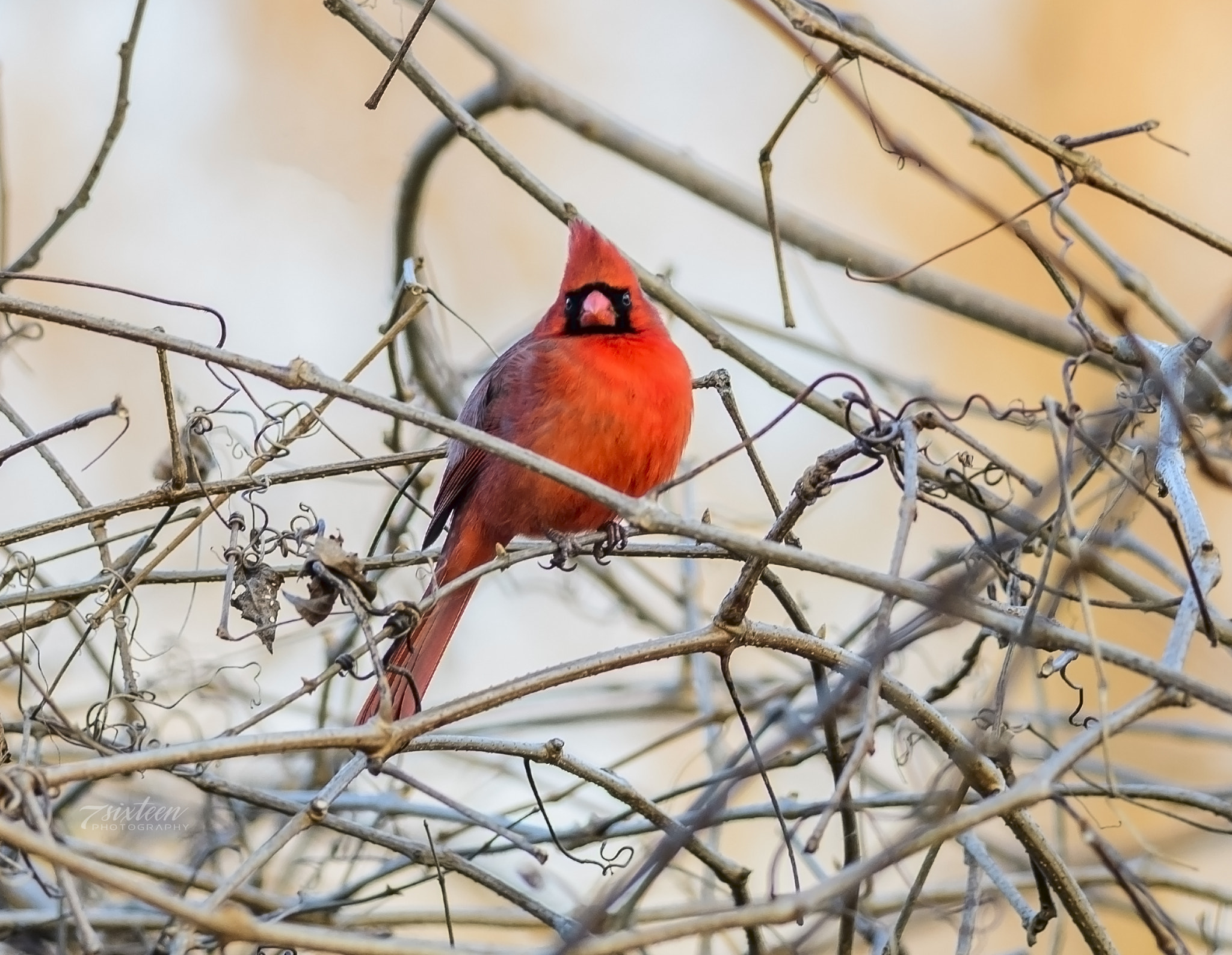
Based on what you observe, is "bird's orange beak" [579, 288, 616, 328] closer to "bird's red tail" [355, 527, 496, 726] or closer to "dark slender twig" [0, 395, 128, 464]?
"bird's red tail" [355, 527, 496, 726]

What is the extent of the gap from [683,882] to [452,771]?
3.17 ft

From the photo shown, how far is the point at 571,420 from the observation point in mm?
2686

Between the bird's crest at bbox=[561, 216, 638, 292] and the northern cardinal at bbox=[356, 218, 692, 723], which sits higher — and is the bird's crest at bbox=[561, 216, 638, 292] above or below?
above

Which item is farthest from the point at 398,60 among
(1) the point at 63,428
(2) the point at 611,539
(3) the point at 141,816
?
(3) the point at 141,816

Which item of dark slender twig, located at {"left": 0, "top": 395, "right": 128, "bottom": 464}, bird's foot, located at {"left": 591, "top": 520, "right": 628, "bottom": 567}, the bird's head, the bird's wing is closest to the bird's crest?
the bird's head

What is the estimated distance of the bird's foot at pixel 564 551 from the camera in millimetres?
2508

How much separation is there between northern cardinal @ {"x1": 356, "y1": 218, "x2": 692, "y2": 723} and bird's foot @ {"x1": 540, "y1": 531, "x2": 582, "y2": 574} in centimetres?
1

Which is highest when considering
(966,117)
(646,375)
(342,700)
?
(966,117)

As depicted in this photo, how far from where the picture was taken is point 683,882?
288cm

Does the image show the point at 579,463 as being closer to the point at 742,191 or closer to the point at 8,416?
the point at 742,191

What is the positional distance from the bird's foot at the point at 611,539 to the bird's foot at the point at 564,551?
41 mm

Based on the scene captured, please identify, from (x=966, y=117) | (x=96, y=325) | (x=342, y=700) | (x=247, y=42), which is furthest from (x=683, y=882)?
(x=247, y=42)

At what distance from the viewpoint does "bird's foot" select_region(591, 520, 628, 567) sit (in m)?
2.43

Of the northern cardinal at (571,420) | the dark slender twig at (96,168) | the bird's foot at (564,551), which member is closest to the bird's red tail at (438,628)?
the northern cardinal at (571,420)
